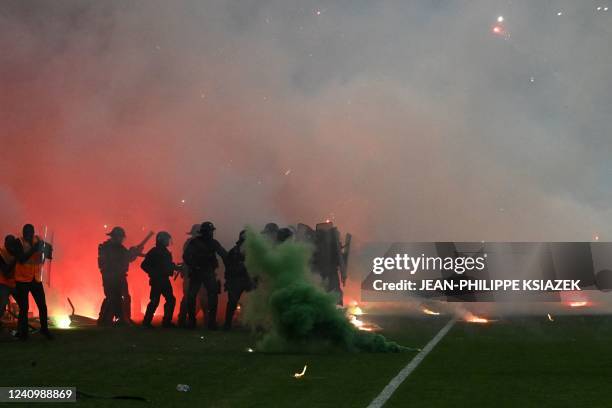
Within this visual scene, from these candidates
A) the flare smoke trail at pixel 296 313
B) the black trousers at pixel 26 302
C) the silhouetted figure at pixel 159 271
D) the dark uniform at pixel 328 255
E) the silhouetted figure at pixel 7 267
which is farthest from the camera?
the dark uniform at pixel 328 255

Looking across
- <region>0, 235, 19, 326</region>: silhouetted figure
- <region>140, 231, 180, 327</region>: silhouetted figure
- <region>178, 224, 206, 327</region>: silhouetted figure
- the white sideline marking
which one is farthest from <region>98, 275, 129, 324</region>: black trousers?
the white sideline marking

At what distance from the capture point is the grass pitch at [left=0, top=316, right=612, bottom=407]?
10.9 m

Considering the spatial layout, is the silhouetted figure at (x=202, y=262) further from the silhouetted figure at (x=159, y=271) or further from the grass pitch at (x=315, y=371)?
the grass pitch at (x=315, y=371)

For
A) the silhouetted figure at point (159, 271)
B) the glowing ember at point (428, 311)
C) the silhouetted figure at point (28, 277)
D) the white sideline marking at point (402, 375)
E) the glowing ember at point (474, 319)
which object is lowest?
the white sideline marking at point (402, 375)

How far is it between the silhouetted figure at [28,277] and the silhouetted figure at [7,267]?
0.13 metres

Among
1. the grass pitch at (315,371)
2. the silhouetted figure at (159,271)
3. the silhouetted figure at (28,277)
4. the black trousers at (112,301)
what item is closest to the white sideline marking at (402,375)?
the grass pitch at (315,371)

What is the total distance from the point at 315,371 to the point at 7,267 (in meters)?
7.10

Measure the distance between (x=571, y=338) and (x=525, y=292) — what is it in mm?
14870

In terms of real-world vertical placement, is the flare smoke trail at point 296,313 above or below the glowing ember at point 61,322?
below

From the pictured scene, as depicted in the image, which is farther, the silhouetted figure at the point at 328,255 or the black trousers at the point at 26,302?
the silhouetted figure at the point at 328,255

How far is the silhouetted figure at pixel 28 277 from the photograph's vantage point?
1822 cm

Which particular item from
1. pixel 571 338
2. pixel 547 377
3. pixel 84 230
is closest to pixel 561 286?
pixel 84 230

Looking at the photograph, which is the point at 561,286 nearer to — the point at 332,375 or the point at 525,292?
the point at 525,292

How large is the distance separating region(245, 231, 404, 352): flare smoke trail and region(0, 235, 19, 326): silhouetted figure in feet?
12.3
